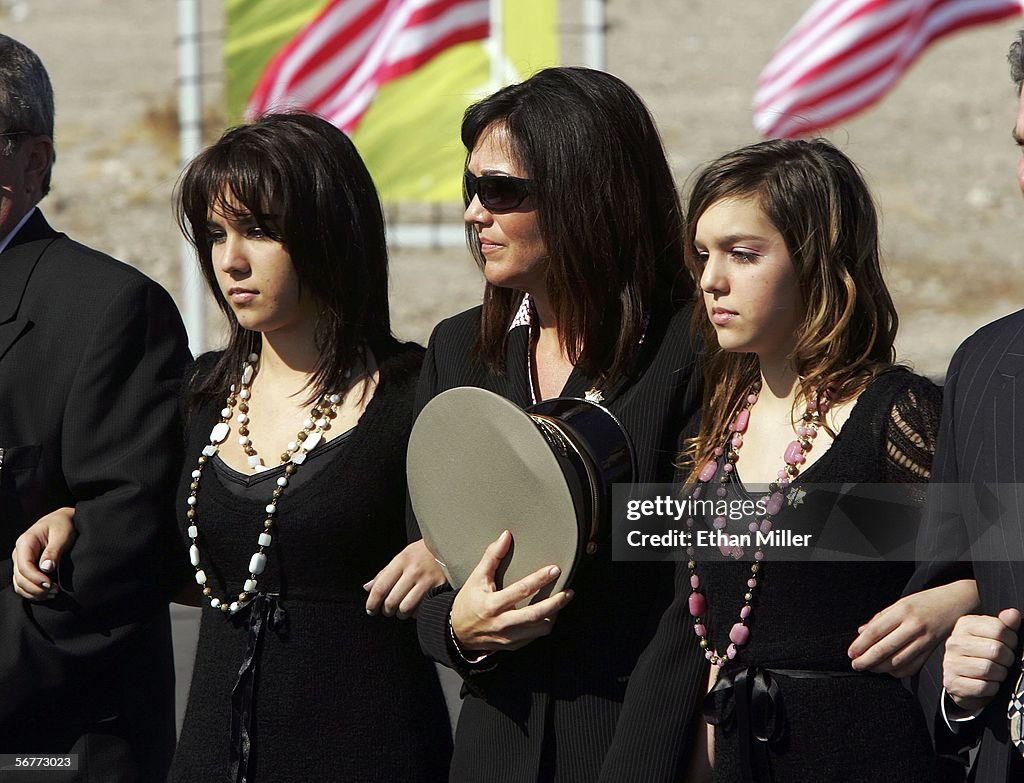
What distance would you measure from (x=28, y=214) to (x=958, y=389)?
1.94m

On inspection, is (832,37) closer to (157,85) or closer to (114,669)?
(114,669)

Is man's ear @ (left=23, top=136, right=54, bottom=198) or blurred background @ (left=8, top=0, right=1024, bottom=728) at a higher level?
blurred background @ (left=8, top=0, right=1024, bottom=728)

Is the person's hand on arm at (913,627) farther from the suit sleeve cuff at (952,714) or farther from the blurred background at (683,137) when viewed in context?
the blurred background at (683,137)

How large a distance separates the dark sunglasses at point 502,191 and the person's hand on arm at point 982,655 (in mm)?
1027

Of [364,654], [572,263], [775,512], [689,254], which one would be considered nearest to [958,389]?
[775,512]

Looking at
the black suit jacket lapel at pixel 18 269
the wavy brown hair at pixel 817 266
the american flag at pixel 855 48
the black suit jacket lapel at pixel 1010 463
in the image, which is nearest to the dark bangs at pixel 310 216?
the black suit jacket lapel at pixel 18 269

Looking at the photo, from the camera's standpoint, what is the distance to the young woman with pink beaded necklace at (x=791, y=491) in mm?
2357

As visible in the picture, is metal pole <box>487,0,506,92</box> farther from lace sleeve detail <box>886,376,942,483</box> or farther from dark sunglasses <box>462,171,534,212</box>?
lace sleeve detail <box>886,376,942,483</box>

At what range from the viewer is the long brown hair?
2.66 m

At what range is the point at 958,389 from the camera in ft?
7.59

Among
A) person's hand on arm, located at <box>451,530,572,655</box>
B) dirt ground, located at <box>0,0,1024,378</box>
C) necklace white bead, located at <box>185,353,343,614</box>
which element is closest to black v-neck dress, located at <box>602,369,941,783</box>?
person's hand on arm, located at <box>451,530,572,655</box>

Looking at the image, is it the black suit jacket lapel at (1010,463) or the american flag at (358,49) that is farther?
the american flag at (358,49)

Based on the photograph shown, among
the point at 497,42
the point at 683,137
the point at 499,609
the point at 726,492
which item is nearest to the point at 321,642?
the point at 499,609

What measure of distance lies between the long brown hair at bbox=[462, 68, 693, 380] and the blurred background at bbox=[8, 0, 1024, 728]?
1085 cm
